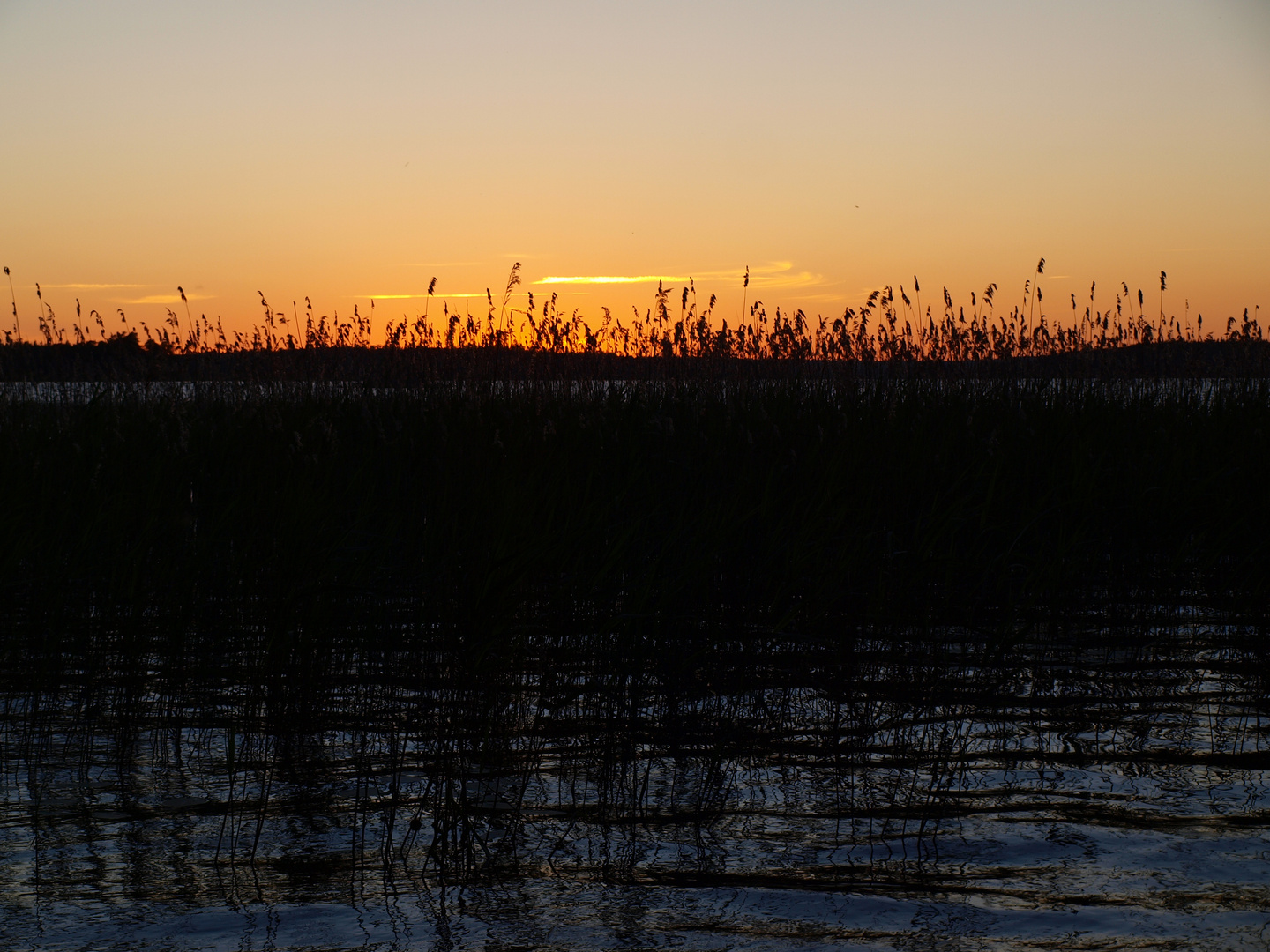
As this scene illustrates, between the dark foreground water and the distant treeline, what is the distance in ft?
15.9

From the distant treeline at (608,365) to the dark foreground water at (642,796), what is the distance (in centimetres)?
486

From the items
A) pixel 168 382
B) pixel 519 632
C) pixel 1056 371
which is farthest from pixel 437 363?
pixel 519 632

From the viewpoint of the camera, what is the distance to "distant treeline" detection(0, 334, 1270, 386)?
27.5ft

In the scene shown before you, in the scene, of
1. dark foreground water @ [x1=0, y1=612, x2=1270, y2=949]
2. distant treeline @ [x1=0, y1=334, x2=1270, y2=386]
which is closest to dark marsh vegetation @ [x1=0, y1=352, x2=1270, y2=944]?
dark foreground water @ [x1=0, y1=612, x2=1270, y2=949]

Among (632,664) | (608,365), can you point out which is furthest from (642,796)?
(608,365)

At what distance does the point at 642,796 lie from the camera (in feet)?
7.90

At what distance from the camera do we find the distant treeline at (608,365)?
27.5 ft

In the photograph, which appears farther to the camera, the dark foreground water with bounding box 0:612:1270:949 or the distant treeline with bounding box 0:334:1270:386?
the distant treeline with bounding box 0:334:1270:386

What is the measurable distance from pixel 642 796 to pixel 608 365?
6.88 metres

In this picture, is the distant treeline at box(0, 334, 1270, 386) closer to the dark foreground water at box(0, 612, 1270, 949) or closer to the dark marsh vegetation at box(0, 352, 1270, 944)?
the dark marsh vegetation at box(0, 352, 1270, 944)

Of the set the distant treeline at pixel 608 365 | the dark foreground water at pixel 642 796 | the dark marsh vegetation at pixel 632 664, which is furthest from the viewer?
the distant treeline at pixel 608 365

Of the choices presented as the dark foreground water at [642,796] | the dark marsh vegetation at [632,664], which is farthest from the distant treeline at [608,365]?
the dark foreground water at [642,796]

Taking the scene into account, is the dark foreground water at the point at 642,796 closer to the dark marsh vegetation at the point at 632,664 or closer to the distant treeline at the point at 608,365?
the dark marsh vegetation at the point at 632,664

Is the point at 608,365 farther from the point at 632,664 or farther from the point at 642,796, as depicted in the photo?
the point at 642,796
